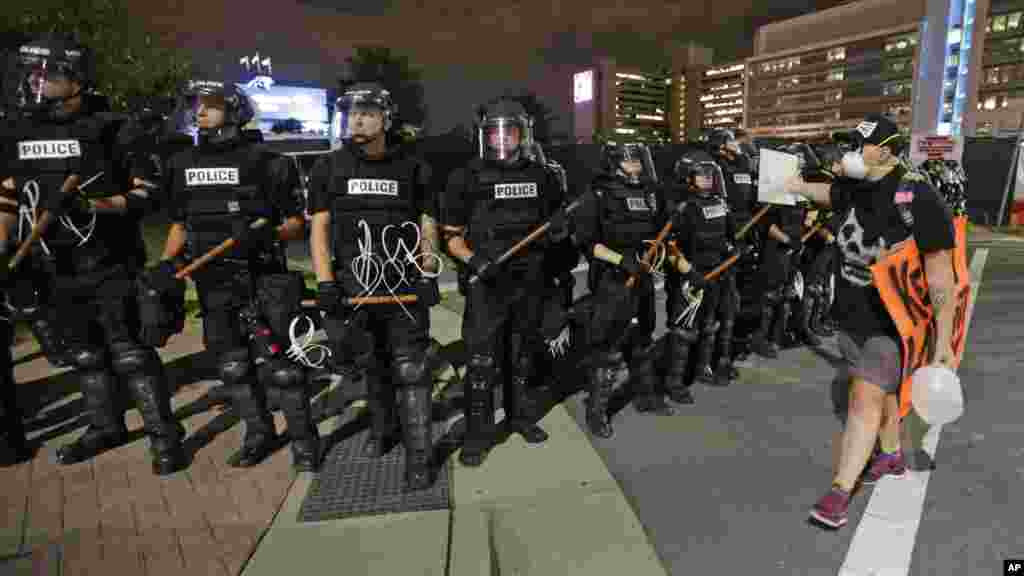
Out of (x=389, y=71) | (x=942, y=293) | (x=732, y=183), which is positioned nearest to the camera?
(x=942, y=293)

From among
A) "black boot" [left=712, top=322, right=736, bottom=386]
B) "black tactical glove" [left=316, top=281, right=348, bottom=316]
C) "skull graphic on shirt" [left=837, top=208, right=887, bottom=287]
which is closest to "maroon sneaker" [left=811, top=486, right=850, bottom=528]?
"skull graphic on shirt" [left=837, top=208, right=887, bottom=287]

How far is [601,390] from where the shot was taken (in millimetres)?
4438

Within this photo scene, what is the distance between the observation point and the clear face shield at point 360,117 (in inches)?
139

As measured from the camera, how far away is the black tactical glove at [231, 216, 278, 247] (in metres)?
3.65

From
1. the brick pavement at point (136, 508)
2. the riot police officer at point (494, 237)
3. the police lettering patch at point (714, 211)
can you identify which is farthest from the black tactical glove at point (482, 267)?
the police lettering patch at point (714, 211)

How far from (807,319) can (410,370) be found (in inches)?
196

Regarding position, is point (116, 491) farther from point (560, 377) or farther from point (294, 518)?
point (560, 377)

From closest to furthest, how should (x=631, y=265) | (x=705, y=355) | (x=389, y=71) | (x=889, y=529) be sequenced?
1. (x=889, y=529)
2. (x=631, y=265)
3. (x=705, y=355)
4. (x=389, y=71)

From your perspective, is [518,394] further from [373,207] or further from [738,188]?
[738,188]

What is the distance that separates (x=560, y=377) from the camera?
18.9 ft

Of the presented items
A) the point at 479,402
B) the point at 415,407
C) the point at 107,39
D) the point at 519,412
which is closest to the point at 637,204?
the point at 519,412

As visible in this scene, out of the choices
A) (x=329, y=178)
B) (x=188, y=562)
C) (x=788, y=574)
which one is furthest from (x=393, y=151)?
(x=788, y=574)

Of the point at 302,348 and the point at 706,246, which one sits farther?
the point at 706,246

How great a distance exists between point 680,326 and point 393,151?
9.02 ft
